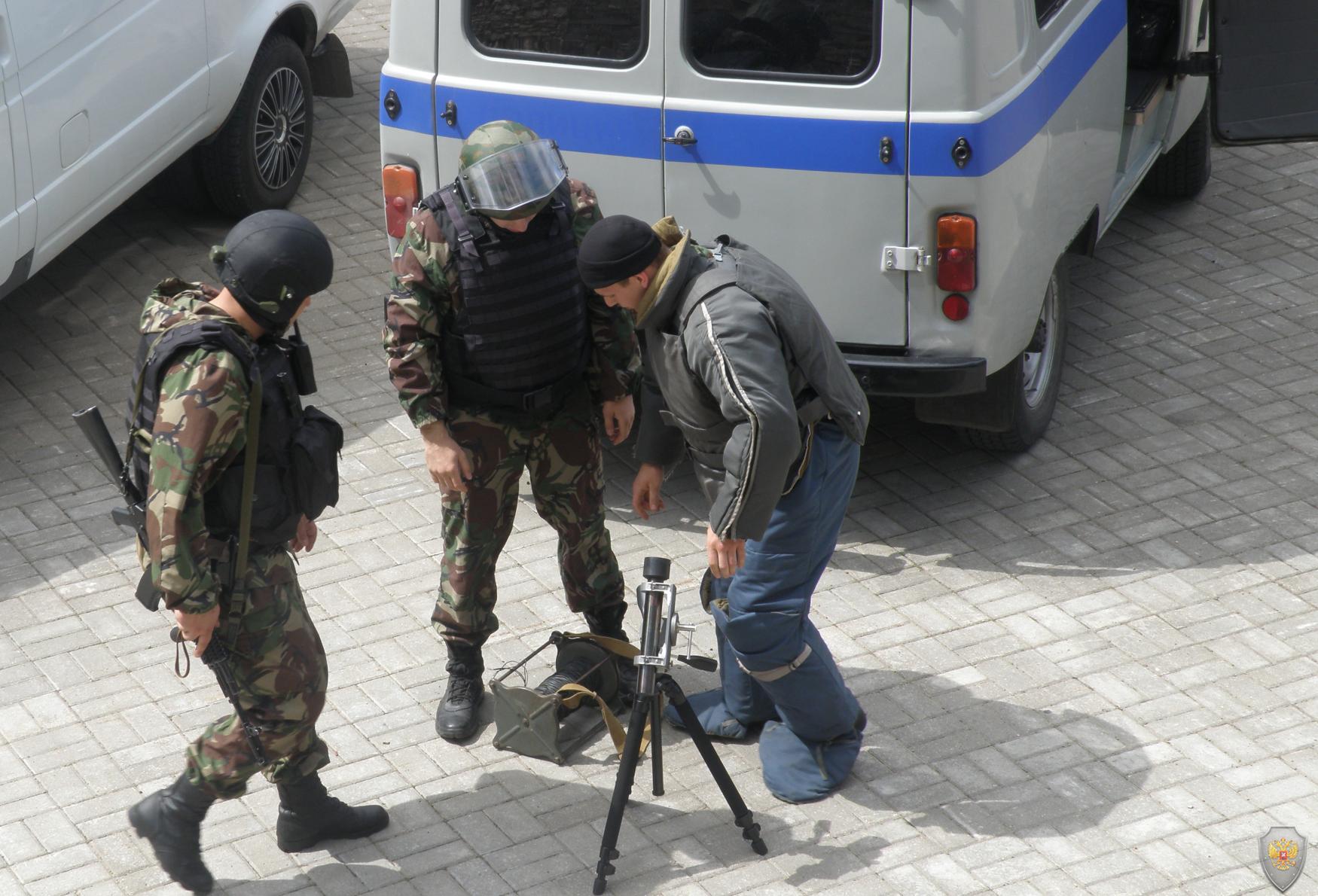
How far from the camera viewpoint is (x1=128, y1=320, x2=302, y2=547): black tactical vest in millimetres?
4199

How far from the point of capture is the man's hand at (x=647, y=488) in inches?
199

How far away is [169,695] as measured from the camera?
554cm

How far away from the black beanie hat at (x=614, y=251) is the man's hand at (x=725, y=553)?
28.7 inches

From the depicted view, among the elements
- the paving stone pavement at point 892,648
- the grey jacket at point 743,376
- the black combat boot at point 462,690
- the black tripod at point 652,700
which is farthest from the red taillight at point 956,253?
the black combat boot at point 462,690

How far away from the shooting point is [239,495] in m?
4.31

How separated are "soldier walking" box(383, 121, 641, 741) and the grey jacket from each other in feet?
1.27

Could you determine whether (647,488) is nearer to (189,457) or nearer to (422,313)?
(422,313)

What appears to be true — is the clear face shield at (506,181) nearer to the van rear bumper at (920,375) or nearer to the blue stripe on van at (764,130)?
the blue stripe on van at (764,130)

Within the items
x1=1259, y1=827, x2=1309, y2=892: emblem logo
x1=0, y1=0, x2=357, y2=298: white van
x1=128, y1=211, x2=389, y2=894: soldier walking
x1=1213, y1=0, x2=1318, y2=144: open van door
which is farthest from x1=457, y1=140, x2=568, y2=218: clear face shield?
x1=1213, y1=0, x2=1318, y2=144: open van door

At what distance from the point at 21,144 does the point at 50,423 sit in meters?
1.14

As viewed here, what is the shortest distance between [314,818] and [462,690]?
0.74m

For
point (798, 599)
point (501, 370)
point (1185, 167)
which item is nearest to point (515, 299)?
point (501, 370)

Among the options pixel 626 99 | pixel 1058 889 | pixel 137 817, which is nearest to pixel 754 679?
pixel 1058 889

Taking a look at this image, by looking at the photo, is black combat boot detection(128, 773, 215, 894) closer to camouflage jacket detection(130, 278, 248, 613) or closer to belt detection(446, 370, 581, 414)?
camouflage jacket detection(130, 278, 248, 613)
